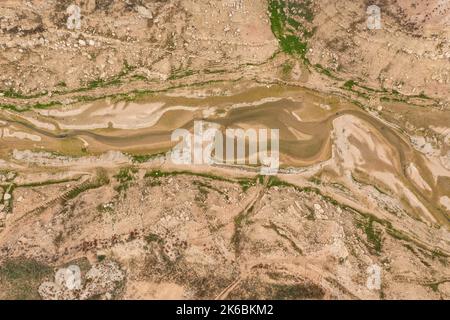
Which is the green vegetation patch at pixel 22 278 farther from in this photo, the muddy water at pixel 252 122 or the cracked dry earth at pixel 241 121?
the muddy water at pixel 252 122

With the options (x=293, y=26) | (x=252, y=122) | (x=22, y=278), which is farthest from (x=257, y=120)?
(x=22, y=278)

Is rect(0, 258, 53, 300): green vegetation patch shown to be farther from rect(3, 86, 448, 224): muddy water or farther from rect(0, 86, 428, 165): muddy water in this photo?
rect(0, 86, 428, 165): muddy water

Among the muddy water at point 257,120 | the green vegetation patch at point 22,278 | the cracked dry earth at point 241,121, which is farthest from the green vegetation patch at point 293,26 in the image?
the green vegetation patch at point 22,278

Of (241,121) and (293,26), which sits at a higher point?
(293,26)

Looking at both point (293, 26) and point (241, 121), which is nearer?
point (241, 121)

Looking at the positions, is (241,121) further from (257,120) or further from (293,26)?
(293,26)

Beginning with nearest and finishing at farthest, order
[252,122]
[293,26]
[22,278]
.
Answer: [22,278] → [252,122] → [293,26]

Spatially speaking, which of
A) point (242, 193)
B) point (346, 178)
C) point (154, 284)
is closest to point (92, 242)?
point (154, 284)

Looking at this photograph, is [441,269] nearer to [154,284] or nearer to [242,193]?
[242,193]
